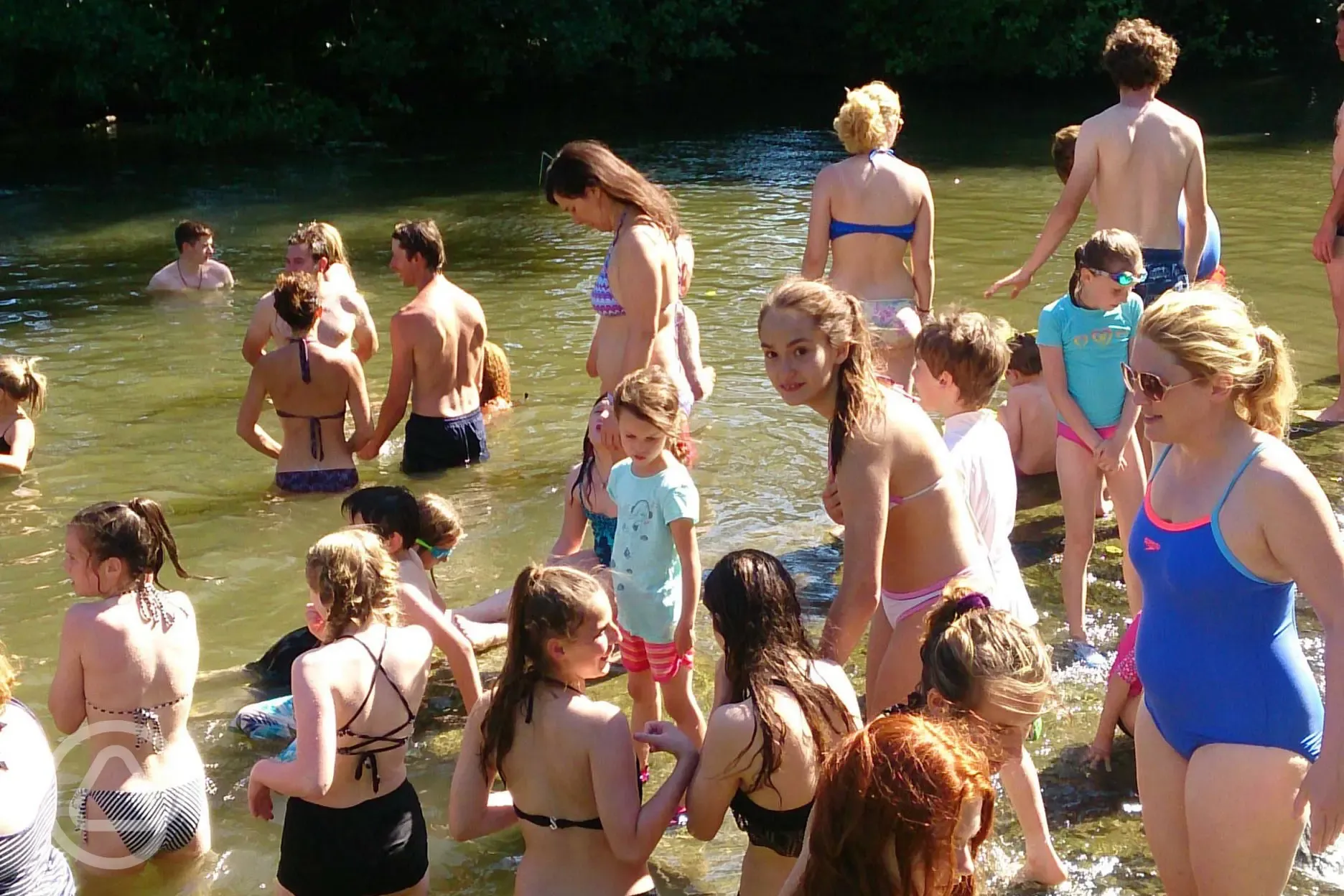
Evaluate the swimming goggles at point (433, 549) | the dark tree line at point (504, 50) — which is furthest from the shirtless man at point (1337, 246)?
the dark tree line at point (504, 50)

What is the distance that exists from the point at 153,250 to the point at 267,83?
36.3 ft

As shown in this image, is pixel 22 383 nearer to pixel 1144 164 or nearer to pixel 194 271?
pixel 194 271

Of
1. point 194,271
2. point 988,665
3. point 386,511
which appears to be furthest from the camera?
point 194,271

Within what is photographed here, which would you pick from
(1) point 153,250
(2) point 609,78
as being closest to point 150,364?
(1) point 153,250

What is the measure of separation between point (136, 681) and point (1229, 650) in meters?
3.05

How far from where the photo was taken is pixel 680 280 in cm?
609

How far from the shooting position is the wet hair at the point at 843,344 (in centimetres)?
361

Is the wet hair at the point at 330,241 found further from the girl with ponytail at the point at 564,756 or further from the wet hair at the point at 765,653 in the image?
the wet hair at the point at 765,653

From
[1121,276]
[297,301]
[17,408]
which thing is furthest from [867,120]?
[17,408]

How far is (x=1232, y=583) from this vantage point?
304 centimetres

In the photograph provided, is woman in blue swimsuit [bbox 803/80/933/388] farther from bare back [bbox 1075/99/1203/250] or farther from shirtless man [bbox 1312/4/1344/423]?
shirtless man [bbox 1312/4/1344/423]

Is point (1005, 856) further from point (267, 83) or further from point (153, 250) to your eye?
point (267, 83)

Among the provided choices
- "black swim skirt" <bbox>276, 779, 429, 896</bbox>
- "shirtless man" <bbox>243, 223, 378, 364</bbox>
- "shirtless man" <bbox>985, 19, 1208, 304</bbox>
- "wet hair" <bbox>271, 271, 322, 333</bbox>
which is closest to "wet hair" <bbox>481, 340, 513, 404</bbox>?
"shirtless man" <bbox>243, 223, 378, 364</bbox>

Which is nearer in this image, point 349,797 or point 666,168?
point 349,797
